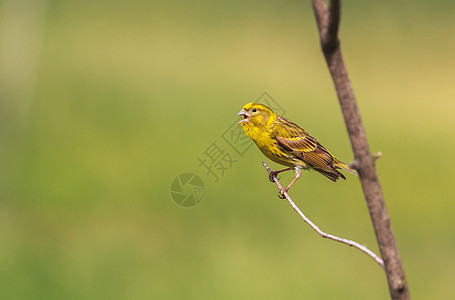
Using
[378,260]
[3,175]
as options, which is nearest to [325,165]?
[378,260]

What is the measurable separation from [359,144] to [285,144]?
1201mm

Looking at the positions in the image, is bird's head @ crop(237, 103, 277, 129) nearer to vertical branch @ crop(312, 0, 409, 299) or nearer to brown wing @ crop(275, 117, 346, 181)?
brown wing @ crop(275, 117, 346, 181)

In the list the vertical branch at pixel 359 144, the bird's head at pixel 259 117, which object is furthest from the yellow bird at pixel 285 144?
the vertical branch at pixel 359 144

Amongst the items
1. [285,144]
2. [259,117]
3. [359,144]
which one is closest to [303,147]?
[285,144]

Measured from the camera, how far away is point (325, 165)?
65.7 inches

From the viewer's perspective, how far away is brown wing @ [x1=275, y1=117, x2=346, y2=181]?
169 cm

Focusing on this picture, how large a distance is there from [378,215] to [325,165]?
106 centimetres

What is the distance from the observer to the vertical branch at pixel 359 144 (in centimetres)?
59

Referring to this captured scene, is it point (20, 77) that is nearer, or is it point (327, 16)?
point (327, 16)

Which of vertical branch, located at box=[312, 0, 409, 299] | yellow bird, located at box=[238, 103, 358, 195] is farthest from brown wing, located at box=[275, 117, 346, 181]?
vertical branch, located at box=[312, 0, 409, 299]

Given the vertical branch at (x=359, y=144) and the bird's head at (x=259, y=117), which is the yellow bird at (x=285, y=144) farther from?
the vertical branch at (x=359, y=144)

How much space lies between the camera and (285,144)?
1.81m

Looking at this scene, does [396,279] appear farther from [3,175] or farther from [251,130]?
[3,175]

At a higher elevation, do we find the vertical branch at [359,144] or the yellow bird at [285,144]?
the vertical branch at [359,144]
